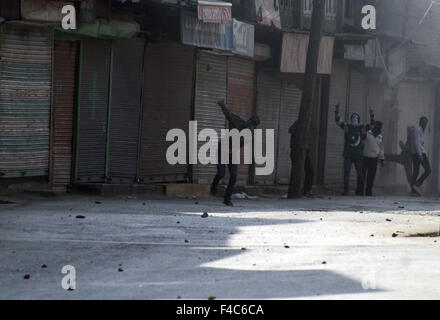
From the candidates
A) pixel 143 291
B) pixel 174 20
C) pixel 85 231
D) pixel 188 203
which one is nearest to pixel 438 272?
pixel 143 291

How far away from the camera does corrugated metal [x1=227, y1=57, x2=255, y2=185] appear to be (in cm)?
2155

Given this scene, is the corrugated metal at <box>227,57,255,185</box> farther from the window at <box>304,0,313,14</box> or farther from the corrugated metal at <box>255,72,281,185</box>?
the window at <box>304,0,313,14</box>

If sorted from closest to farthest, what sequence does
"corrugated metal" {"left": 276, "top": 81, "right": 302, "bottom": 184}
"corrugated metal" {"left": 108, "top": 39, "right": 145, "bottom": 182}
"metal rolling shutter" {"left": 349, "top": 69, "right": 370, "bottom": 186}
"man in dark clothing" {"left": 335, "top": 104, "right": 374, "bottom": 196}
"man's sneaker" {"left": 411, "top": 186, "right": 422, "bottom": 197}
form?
"corrugated metal" {"left": 108, "top": 39, "right": 145, "bottom": 182}
"man in dark clothing" {"left": 335, "top": 104, "right": 374, "bottom": 196}
"corrugated metal" {"left": 276, "top": 81, "right": 302, "bottom": 184}
"man's sneaker" {"left": 411, "top": 186, "right": 422, "bottom": 197}
"metal rolling shutter" {"left": 349, "top": 69, "right": 370, "bottom": 186}

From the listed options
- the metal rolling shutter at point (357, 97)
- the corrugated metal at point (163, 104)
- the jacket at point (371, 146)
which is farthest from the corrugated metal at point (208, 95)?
the metal rolling shutter at point (357, 97)

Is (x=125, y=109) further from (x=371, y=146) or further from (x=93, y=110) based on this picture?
(x=371, y=146)

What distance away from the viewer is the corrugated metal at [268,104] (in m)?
22.7

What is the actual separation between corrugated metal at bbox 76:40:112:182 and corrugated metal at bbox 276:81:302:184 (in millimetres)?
6775

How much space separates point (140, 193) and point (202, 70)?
383cm

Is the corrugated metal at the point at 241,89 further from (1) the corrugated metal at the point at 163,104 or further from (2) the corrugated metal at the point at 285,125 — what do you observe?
(1) the corrugated metal at the point at 163,104

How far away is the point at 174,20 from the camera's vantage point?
19.7 meters

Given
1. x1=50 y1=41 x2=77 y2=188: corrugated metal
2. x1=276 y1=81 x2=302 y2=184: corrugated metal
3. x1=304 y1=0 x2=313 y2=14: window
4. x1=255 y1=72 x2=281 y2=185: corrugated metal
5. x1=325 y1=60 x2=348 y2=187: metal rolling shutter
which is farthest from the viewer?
x1=325 y1=60 x2=348 y2=187: metal rolling shutter

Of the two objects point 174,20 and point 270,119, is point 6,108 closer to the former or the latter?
point 174,20

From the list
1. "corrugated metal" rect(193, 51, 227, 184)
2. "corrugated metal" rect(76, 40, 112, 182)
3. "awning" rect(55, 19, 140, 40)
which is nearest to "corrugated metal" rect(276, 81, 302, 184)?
"corrugated metal" rect(193, 51, 227, 184)

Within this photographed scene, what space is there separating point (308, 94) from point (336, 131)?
6.72 metres
